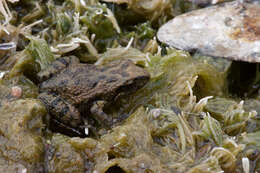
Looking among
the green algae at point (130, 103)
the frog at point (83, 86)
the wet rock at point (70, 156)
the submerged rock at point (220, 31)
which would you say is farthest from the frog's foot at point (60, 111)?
the submerged rock at point (220, 31)

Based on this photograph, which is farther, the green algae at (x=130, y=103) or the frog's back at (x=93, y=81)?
the frog's back at (x=93, y=81)

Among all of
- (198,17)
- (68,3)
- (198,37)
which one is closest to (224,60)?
(198,37)

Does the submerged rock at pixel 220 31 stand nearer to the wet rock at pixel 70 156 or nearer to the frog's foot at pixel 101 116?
the frog's foot at pixel 101 116

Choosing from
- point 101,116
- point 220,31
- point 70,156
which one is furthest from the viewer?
point 220,31

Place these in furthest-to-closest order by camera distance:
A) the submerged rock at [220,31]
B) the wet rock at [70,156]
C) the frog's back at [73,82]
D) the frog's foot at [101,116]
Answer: the submerged rock at [220,31], the frog's back at [73,82], the frog's foot at [101,116], the wet rock at [70,156]

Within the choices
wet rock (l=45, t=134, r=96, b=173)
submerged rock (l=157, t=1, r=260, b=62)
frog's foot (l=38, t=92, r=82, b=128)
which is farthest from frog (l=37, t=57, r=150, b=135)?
submerged rock (l=157, t=1, r=260, b=62)

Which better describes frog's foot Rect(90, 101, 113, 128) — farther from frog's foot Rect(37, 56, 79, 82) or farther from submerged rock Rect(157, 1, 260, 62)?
submerged rock Rect(157, 1, 260, 62)

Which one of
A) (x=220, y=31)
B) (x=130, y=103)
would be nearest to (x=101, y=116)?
(x=130, y=103)

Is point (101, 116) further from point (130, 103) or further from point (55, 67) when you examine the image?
point (55, 67)
